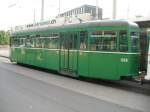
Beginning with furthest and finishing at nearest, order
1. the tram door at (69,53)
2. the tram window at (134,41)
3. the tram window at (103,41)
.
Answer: the tram door at (69,53) → the tram window at (103,41) → the tram window at (134,41)

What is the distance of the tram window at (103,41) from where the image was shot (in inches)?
566

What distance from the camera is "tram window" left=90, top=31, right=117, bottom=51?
14.4 meters

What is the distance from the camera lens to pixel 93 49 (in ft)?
50.1

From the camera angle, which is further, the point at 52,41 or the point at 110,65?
the point at 52,41

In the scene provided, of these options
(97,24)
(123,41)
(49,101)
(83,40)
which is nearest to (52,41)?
(83,40)

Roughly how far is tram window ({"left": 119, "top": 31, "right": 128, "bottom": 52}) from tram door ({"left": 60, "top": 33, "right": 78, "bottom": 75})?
10.1 ft

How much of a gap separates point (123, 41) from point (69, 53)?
3.88 metres

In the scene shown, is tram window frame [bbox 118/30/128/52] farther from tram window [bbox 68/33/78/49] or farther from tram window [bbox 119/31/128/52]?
tram window [bbox 68/33/78/49]

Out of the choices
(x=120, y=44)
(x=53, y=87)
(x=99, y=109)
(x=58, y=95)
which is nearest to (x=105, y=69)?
(x=120, y=44)

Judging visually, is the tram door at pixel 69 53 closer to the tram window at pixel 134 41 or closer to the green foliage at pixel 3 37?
the tram window at pixel 134 41

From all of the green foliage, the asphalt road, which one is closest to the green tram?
the asphalt road

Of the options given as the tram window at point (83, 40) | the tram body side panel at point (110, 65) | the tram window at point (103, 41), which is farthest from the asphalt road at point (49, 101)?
the tram window at point (83, 40)

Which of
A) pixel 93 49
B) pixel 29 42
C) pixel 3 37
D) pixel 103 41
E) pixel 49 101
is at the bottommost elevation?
pixel 49 101

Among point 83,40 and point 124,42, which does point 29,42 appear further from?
point 124,42
